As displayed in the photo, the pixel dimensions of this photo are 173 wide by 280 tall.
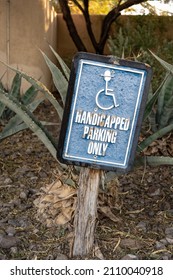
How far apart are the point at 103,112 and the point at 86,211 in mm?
580

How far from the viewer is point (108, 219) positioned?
11.1ft

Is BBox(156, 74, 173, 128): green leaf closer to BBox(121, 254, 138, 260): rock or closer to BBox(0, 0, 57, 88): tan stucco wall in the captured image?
BBox(121, 254, 138, 260): rock

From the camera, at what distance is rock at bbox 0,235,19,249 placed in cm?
310

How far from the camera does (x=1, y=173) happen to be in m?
4.33

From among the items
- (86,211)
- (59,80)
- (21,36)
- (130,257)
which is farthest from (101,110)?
(21,36)

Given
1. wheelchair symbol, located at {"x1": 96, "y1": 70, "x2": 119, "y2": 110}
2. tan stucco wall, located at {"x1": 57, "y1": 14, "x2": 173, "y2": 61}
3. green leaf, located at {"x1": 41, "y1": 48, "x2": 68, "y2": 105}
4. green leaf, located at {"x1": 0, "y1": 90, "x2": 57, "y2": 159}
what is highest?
wheelchair symbol, located at {"x1": 96, "y1": 70, "x2": 119, "y2": 110}

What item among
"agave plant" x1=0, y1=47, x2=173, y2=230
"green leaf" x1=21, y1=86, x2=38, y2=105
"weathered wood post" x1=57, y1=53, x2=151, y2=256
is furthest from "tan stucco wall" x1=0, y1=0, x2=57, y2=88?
"weathered wood post" x1=57, y1=53, x2=151, y2=256

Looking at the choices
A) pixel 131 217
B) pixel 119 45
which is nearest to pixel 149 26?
pixel 119 45

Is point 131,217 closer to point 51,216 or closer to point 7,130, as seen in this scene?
point 51,216

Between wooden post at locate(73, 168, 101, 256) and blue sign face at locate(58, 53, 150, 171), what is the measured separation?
182mm

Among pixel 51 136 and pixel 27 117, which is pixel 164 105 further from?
pixel 27 117

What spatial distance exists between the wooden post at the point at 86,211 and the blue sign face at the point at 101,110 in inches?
7.2

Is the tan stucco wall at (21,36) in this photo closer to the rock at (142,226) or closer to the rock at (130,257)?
the rock at (142,226)

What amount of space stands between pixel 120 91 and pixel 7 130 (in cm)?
157
